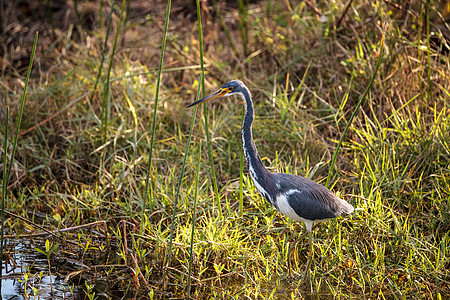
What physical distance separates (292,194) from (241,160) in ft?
1.86

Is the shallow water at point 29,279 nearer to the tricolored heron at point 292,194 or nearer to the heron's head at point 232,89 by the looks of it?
the tricolored heron at point 292,194

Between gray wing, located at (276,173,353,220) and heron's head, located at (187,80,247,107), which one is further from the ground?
heron's head, located at (187,80,247,107)

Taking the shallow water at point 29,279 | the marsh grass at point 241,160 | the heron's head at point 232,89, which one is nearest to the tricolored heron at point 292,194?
the heron's head at point 232,89

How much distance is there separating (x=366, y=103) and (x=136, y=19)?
3.86 m

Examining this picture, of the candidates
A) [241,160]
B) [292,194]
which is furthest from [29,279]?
[292,194]

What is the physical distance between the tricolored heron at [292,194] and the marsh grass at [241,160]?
25 centimetres

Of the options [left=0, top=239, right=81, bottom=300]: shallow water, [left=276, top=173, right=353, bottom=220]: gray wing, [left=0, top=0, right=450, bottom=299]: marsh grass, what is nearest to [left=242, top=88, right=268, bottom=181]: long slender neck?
[left=276, top=173, right=353, bottom=220]: gray wing

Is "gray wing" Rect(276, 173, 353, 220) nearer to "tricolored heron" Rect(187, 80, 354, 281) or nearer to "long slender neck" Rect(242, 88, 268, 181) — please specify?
"tricolored heron" Rect(187, 80, 354, 281)

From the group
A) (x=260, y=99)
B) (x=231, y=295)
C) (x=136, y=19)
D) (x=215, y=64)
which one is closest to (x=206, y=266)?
(x=231, y=295)

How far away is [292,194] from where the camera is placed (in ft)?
11.5

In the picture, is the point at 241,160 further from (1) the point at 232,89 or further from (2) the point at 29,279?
(2) the point at 29,279

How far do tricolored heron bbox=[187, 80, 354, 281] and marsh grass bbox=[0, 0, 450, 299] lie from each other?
0.82 ft

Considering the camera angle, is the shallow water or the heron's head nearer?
the shallow water

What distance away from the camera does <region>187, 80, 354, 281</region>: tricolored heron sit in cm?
350
